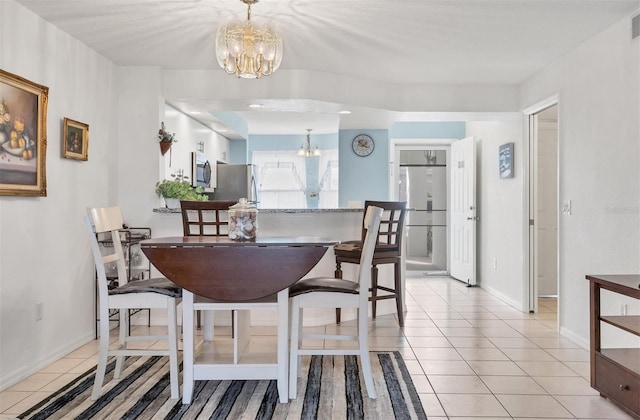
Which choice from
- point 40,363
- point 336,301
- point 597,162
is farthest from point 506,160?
point 40,363

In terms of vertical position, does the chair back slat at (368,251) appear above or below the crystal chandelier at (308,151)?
below

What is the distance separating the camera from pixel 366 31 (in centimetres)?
317

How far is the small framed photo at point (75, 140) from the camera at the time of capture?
3190 mm

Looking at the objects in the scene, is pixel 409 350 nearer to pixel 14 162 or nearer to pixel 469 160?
pixel 14 162

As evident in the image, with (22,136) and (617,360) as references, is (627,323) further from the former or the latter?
(22,136)

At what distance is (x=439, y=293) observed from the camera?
5.38 meters

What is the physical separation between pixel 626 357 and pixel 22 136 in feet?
10.8

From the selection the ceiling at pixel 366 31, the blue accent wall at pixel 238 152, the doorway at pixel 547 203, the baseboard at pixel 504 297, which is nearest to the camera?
the ceiling at pixel 366 31

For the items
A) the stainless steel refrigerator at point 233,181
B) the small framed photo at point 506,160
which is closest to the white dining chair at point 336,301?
the small framed photo at point 506,160

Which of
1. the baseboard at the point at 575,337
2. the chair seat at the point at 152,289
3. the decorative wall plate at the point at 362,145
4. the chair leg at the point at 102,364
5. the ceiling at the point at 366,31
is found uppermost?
the ceiling at the point at 366,31

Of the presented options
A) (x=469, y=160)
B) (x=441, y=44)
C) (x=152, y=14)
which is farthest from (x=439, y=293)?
(x=152, y=14)

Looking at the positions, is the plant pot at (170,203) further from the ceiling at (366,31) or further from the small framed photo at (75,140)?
the ceiling at (366,31)

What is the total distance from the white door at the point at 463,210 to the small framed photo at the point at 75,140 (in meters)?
4.06

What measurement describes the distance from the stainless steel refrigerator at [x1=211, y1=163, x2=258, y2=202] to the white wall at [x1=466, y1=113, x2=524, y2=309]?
2.83 meters
